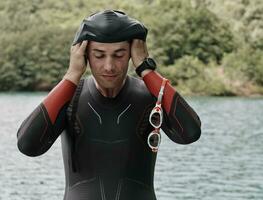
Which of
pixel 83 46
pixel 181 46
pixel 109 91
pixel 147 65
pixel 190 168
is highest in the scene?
pixel 83 46

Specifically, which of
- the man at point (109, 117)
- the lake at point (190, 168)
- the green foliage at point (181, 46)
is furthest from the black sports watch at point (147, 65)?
the green foliage at point (181, 46)

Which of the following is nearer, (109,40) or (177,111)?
(109,40)

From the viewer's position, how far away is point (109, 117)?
2.70 meters

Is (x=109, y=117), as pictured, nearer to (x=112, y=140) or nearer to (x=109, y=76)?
(x=112, y=140)

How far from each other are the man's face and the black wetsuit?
145mm

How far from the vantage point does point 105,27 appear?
2.53m

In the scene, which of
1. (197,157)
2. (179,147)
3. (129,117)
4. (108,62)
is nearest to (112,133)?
(129,117)

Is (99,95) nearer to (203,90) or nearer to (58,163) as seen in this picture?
(58,163)

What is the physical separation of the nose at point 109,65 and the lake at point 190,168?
58.0ft

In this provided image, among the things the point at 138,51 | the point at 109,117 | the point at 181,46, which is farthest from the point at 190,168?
the point at 181,46

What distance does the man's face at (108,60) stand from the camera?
100.0 inches

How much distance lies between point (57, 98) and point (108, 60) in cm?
26

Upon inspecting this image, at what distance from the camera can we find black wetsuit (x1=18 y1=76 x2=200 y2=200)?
2648 millimetres

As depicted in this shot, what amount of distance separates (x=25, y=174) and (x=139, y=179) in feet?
77.9
